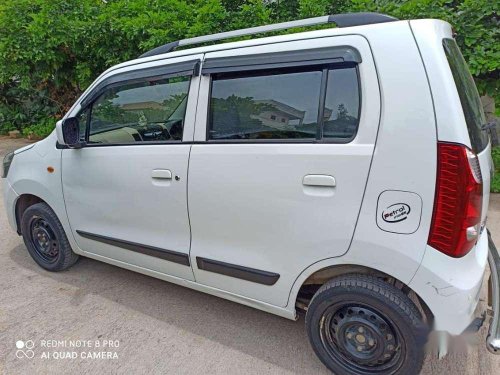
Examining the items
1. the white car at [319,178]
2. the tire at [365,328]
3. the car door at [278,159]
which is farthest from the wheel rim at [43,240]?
the tire at [365,328]

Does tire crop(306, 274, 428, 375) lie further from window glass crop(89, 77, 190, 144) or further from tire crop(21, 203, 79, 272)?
tire crop(21, 203, 79, 272)

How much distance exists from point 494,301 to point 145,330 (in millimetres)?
2208

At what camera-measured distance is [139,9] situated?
5.60m

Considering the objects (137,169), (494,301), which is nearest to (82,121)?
(137,169)

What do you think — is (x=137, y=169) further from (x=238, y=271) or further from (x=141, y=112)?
(x=238, y=271)

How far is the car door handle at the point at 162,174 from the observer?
2262 millimetres

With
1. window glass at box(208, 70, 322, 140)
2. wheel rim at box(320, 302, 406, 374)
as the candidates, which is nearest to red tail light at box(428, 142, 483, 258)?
wheel rim at box(320, 302, 406, 374)

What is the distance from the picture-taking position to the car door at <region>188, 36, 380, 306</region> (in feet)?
5.69

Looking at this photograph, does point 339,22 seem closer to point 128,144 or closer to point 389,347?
point 128,144

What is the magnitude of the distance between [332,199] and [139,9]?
5322 mm

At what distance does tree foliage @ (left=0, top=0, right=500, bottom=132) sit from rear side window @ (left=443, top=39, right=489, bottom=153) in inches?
108

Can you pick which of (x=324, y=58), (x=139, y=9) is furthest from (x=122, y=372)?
(x=139, y=9)

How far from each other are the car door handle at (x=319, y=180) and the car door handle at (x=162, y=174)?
3.05 feet

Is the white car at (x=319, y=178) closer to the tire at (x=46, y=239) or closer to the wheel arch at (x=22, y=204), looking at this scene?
the tire at (x=46, y=239)
